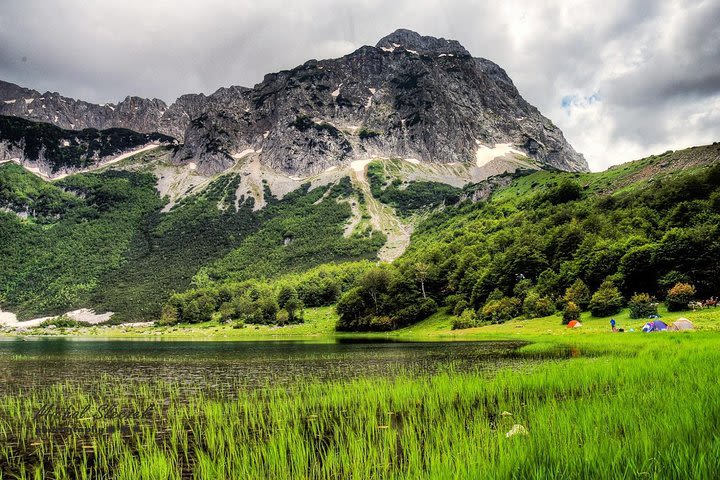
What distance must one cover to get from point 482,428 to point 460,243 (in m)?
130

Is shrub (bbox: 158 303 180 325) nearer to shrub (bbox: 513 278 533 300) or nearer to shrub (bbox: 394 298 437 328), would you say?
shrub (bbox: 394 298 437 328)

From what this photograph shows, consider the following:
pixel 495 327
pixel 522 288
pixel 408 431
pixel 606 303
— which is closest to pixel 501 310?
pixel 522 288

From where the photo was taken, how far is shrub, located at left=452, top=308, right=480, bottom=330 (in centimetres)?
8206

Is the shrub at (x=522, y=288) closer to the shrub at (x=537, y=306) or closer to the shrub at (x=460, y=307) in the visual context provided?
the shrub at (x=537, y=306)

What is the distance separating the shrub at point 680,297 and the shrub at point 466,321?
123 feet

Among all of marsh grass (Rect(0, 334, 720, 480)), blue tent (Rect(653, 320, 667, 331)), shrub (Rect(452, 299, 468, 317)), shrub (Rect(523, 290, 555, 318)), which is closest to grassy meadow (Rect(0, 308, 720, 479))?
marsh grass (Rect(0, 334, 720, 480))

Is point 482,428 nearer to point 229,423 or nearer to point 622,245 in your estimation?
point 229,423

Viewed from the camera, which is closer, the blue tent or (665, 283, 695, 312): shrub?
the blue tent

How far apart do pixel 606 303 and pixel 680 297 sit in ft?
33.4

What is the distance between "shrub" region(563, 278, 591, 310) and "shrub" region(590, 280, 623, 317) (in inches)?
171

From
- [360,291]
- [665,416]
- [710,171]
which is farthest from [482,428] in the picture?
[360,291]

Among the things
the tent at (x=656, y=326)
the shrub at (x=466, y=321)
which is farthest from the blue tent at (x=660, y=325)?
the shrub at (x=466, y=321)

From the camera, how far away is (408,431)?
1079 centimetres

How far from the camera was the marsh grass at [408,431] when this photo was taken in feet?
20.3
